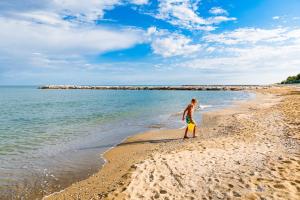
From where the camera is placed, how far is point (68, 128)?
2020 cm

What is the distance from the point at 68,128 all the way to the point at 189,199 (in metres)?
15.6

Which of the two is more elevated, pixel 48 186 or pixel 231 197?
pixel 231 197

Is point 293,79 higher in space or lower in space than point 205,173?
higher

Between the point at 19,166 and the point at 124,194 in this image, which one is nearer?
the point at 124,194

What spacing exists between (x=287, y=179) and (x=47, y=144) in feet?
39.8

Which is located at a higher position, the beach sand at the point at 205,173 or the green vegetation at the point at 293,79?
the green vegetation at the point at 293,79

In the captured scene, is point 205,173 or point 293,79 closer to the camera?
point 205,173

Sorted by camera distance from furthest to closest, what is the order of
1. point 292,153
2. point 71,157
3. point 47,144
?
point 47,144 → point 71,157 → point 292,153

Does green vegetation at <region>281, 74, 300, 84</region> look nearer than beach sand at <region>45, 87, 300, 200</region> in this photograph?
No

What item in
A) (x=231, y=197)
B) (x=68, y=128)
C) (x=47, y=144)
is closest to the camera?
(x=231, y=197)

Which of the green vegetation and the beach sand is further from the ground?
the green vegetation

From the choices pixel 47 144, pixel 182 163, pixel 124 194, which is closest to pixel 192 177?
pixel 182 163

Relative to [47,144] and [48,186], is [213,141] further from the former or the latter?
[47,144]

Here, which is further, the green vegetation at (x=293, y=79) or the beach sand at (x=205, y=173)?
the green vegetation at (x=293, y=79)
